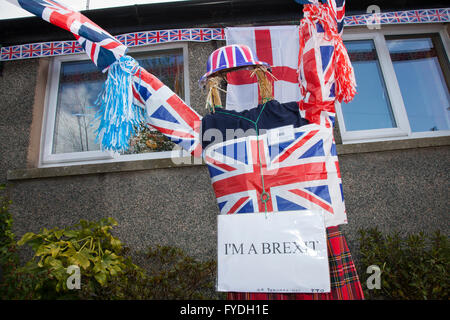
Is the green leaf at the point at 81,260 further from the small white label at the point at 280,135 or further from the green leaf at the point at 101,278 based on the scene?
the small white label at the point at 280,135

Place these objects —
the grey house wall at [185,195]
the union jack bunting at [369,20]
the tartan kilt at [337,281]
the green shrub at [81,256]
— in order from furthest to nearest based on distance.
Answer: the union jack bunting at [369,20] < the grey house wall at [185,195] < the green shrub at [81,256] < the tartan kilt at [337,281]

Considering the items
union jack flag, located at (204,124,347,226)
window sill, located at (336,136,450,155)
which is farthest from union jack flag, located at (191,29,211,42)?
union jack flag, located at (204,124,347,226)

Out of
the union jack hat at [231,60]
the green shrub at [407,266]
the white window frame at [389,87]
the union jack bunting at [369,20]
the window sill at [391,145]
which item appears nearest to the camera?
the union jack hat at [231,60]

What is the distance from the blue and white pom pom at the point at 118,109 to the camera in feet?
5.28

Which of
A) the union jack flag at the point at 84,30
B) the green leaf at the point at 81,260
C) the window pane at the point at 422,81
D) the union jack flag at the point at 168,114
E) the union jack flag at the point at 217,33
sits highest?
the union jack flag at the point at 217,33

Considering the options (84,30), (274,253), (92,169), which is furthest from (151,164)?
(274,253)

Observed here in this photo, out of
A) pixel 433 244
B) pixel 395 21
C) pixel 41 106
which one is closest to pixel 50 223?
pixel 41 106

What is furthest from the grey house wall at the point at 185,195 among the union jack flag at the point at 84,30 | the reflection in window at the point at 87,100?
the union jack flag at the point at 84,30

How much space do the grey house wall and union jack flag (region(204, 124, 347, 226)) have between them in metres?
1.32

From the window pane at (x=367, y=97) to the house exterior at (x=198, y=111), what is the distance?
0.01m

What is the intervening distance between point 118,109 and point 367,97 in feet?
9.13

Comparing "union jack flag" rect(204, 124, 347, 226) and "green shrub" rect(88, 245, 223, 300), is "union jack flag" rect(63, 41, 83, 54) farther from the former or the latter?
"union jack flag" rect(204, 124, 347, 226)
